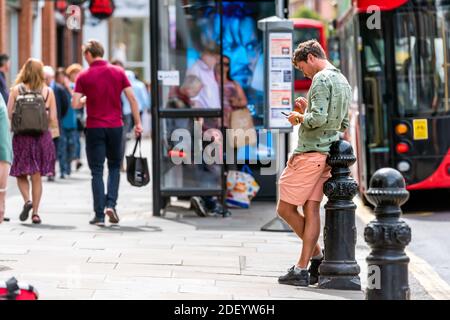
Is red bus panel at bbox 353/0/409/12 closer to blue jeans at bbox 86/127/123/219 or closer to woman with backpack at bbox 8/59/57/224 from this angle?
blue jeans at bbox 86/127/123/219

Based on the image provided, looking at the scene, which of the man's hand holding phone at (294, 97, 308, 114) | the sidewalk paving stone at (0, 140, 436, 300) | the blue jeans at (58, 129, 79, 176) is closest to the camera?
the sidewalk paving stone at (0, 140, 436, 300)

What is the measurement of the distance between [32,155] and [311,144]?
4774 mm

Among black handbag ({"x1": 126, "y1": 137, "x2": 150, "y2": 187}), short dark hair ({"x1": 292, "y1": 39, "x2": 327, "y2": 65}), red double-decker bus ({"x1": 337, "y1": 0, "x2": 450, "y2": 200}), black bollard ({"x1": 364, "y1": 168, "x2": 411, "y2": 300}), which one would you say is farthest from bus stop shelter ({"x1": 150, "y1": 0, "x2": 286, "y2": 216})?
black bollard ({"x1": 364, "y1": 168, "x2": 411, "y2": 300})

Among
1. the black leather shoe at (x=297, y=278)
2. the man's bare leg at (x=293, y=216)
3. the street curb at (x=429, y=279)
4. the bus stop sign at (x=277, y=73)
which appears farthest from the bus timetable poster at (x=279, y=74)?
the black leather shoe at (x=297, y=278)

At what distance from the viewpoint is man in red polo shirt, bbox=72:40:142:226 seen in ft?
38.8

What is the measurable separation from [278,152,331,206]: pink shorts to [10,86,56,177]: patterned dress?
4562mm

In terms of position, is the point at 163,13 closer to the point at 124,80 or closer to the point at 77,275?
the point at 124,80

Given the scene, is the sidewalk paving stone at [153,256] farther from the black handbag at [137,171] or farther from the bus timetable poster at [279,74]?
the bus timetable poster at [279,74]

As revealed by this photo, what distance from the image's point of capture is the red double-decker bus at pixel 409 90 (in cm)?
1386

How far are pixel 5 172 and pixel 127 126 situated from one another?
35.2 feet

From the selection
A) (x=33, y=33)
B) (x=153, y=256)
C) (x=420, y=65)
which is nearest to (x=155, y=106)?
(x=420, y=65)

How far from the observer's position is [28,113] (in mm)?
11961

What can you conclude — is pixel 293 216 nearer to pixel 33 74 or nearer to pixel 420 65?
pixel 33 74
